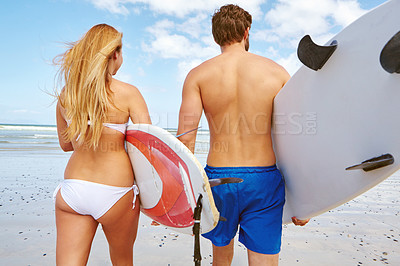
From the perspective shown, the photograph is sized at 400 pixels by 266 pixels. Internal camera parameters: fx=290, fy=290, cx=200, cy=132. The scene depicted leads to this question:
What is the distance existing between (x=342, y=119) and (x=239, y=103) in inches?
Answer: 23.0

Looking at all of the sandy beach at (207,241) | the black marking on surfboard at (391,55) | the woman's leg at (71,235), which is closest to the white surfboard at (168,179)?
the woman's leg at (71,235)

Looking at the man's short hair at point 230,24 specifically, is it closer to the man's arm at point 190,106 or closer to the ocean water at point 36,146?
the man's arm at point 190,106

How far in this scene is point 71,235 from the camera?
1.57 metres

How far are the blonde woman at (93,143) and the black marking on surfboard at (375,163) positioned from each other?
1212mm

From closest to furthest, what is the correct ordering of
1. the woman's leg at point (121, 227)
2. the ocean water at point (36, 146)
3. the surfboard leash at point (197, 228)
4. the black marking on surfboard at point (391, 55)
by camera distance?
the black marking on surfboard at point (391, 55) < the surfboard leash at point (197, 228) < the woman's leg at point (121, 227) < the ocean water at point (36, 146)

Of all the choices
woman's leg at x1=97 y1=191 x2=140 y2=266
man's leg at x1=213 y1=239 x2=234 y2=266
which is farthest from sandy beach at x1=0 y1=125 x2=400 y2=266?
woman's leg at x1=97 y1=191 x2=140 y2=266

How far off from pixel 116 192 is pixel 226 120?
77 cm

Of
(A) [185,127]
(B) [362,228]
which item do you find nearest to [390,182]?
(B) [362,228]

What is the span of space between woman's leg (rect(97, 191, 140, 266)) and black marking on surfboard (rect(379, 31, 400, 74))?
147cm

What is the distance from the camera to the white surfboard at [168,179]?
152cm

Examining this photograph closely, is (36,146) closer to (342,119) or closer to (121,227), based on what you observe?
(121,227)

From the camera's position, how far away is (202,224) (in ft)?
5.22

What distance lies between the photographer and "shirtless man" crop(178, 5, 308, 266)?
5.75ft

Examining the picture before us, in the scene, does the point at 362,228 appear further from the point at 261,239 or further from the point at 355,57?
the point at 355,57
